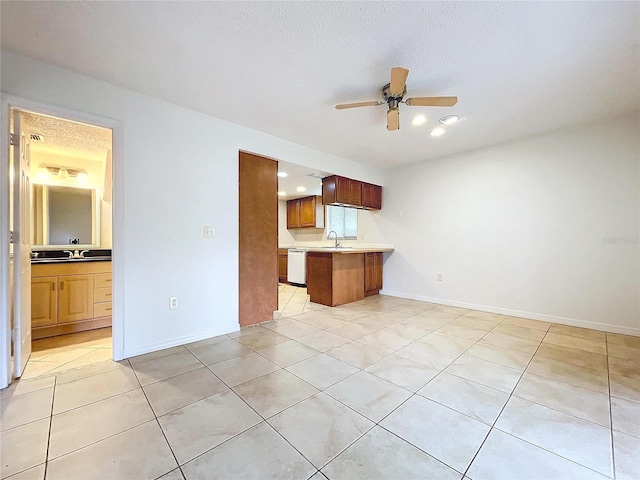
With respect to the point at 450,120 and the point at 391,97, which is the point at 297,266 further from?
the point at 391,97

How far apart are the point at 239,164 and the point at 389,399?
8.87 feet

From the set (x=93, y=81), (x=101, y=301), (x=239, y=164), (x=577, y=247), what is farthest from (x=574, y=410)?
(x=101, y=301)

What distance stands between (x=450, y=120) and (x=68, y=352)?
4.48 m

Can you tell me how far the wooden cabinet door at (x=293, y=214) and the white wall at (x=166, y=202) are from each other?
366 centimetres

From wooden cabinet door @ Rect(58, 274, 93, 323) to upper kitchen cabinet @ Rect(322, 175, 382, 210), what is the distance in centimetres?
336

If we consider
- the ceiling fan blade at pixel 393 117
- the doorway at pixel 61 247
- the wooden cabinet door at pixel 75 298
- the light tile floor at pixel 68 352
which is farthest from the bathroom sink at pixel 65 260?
the ceiling fan blade at pixel 393 117

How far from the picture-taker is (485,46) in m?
1.75

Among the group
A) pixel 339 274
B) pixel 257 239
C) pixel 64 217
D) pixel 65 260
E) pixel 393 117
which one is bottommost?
pixel 339 274

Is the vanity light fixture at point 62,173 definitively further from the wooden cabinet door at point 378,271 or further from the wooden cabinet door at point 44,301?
the wooden cabinet door at point 378,271

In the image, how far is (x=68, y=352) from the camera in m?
2.44

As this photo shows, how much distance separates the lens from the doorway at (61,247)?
2.09 metres

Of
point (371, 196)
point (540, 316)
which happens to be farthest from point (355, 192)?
point (540, 316)

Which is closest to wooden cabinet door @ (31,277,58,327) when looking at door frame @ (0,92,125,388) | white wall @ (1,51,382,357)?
door frame @ (0,92,125,388)

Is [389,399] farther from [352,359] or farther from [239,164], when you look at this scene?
[239,164]
